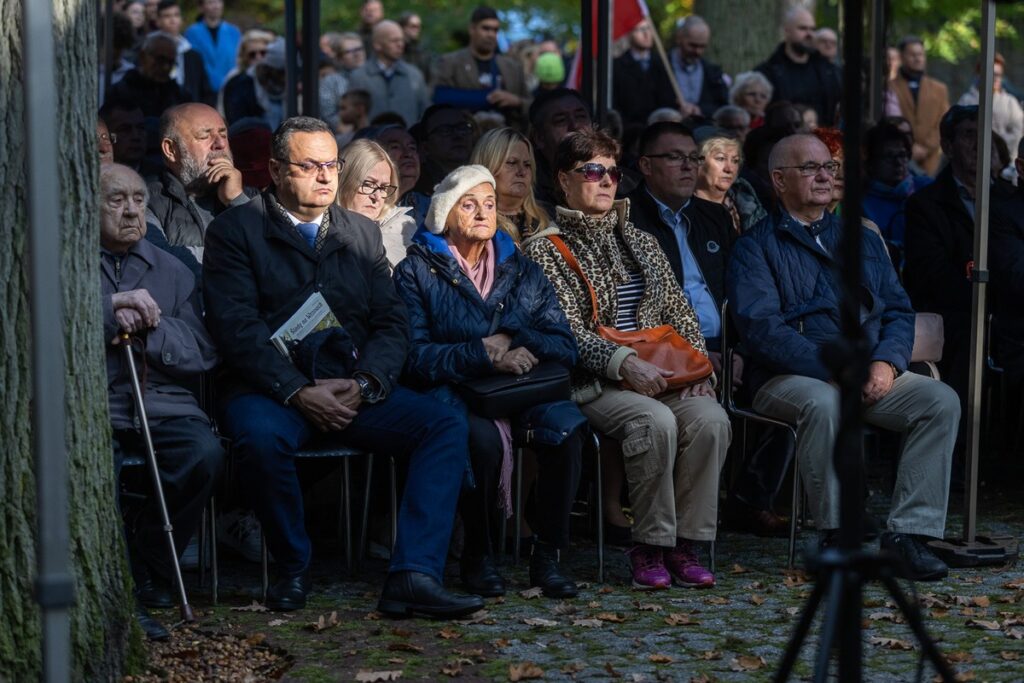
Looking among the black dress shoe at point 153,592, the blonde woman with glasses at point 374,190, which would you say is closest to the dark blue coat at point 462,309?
the blonde woman with glasses at point 374,190

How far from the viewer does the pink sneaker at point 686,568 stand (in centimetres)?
700

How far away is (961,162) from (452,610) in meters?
4.35

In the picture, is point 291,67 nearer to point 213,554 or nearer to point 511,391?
point 511,391

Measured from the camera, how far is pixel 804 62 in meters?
14.8

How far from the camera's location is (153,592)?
6.45m

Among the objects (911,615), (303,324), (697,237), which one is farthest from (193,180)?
(911,615)

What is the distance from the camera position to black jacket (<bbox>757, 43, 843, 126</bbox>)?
48.1 feet

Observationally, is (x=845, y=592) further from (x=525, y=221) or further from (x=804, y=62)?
(x=804, y=62)

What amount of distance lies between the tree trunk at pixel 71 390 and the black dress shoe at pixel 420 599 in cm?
127

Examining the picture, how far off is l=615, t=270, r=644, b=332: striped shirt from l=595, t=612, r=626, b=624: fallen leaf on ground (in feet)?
5.04

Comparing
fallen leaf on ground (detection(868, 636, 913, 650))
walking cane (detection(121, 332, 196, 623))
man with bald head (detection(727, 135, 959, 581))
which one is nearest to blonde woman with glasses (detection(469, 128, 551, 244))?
man with bald head (detection(727, 135, 959, 581))

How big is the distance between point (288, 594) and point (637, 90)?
8.10 m

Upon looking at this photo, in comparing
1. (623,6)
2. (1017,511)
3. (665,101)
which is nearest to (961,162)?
(1017,511)

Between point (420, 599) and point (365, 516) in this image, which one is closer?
point (420, 599)
